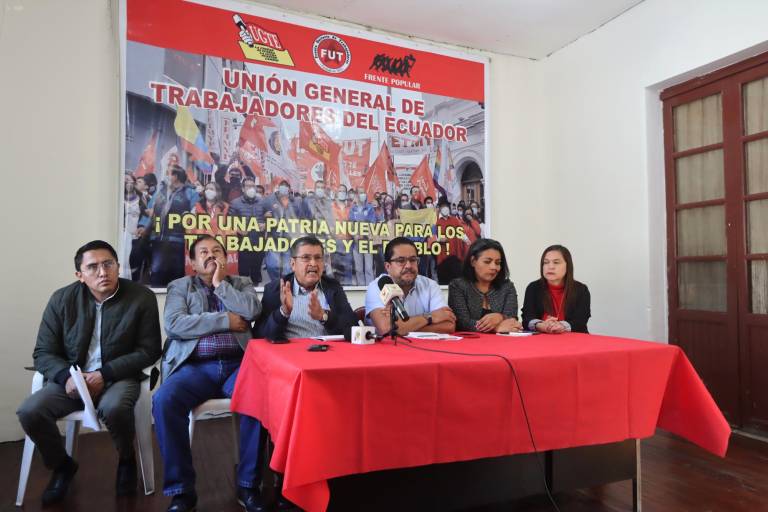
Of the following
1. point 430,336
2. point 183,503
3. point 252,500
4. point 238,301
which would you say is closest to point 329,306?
point 238,301

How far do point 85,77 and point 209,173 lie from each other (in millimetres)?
954

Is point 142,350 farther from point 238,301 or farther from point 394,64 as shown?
point 394,64

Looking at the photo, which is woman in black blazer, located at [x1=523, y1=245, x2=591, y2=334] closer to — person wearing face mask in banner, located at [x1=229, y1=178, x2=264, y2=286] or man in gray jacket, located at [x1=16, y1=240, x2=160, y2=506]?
person wearing face mask in banner, located at [x1=229, y1=178, x2=264, y2=286]

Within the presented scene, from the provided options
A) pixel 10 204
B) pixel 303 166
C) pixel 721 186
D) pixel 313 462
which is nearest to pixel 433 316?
pixel 313 462

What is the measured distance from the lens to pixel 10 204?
3256mm

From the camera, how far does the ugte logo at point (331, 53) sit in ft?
13.6

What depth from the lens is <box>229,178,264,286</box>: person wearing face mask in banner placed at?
3824 millimetres

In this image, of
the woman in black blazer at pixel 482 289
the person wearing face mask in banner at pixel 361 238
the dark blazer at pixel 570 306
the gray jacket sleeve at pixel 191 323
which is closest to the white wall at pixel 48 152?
the gray jacket sleeve at pixel 191 323

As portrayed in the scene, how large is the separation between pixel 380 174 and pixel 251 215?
109cm

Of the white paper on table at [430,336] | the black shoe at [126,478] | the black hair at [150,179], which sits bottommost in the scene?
the black shoe at [126,478]

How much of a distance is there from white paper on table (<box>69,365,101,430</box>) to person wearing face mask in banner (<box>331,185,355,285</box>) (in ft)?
6.64

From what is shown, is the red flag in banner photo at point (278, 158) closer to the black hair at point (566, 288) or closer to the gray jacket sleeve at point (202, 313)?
the gray jacket sleeve at point (202, 313)

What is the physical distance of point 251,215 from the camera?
12.7 ft

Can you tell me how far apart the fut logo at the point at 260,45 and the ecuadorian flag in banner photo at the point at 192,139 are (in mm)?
630
